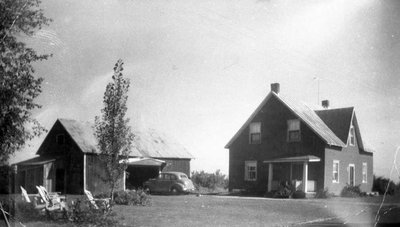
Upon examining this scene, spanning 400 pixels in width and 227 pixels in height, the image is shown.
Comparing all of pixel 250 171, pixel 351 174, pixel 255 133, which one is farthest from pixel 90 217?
pixel 351 174

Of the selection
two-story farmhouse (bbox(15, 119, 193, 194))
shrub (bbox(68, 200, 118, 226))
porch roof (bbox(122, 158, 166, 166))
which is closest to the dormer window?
two-story farmhouse (bbox(15, 119, 193, 194))

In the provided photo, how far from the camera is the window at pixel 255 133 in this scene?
29.2 meters

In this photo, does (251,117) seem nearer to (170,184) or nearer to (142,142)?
(170,184)

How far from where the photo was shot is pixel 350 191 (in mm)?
26125

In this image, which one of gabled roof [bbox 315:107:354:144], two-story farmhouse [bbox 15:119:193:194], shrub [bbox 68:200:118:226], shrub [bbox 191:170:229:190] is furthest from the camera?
shrub [bbox 191:170:229:190]

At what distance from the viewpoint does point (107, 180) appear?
14023 mm

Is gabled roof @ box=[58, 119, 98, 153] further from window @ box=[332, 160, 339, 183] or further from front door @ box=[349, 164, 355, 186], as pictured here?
front door @ box=[349, 164, 355, 186]

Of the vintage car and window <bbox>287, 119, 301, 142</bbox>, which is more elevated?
window <bbox>287, 119, 301, 142</bbox>

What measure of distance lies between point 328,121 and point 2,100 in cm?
1949

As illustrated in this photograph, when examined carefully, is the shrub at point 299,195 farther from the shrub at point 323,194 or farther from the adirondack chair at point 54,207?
the adirondack chair at point 54,207

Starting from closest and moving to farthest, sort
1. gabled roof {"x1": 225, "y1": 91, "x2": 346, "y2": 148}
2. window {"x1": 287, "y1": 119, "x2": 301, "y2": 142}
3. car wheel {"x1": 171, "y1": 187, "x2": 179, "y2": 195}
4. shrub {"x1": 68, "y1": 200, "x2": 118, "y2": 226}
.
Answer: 1. shrub {"x1": 68, "y1": 200, "x2": 118, "y2": 226}
2. gabled roof {"x1": 225, "y1": 91, "x2": 346, "y2": 148}
3. window {"x1": 287, "y1": 119, "x2": 301, "y2": 142}
4. car wheel {"x1": 171, "y1": 187, "x2": 179, "y2": 195}

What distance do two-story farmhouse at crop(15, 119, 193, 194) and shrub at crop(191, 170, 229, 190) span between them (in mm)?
2655

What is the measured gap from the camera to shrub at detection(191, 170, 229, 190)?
31.5m

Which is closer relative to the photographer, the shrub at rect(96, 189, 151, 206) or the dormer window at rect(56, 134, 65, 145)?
the shrub at rect(96, 189, 151, 206)
